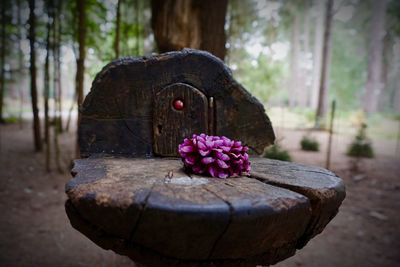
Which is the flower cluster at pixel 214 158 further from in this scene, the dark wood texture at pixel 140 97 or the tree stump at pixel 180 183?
the dark wood texture at pixel 140 97

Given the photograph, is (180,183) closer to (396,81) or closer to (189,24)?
(189,24)

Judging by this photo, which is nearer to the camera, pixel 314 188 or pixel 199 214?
pixel 199 214

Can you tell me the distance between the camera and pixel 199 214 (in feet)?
2.95

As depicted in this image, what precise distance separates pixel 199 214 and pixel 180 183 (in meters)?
0.26

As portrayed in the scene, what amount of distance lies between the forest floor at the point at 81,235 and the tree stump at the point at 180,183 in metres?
1.89

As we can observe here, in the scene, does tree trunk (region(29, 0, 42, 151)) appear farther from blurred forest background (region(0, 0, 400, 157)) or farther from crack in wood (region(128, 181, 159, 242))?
crack in wood (region(128, 181, 159, 242))

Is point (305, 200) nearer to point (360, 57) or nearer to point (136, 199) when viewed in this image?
point (136, 199)

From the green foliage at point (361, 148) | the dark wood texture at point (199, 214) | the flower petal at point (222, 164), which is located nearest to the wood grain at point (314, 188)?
the dark wood texture at point (199, 214)

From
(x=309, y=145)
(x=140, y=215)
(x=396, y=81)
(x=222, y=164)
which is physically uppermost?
(x=396, y=81)

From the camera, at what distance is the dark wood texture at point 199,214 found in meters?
0.92

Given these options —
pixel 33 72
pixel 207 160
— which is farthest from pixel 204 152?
pixel 33 72

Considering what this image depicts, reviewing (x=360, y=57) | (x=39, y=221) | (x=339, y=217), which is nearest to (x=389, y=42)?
(x=360, y=57)

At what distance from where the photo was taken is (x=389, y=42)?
20609 millimetres

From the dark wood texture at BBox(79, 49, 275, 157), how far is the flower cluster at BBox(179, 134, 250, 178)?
535 millimetres
